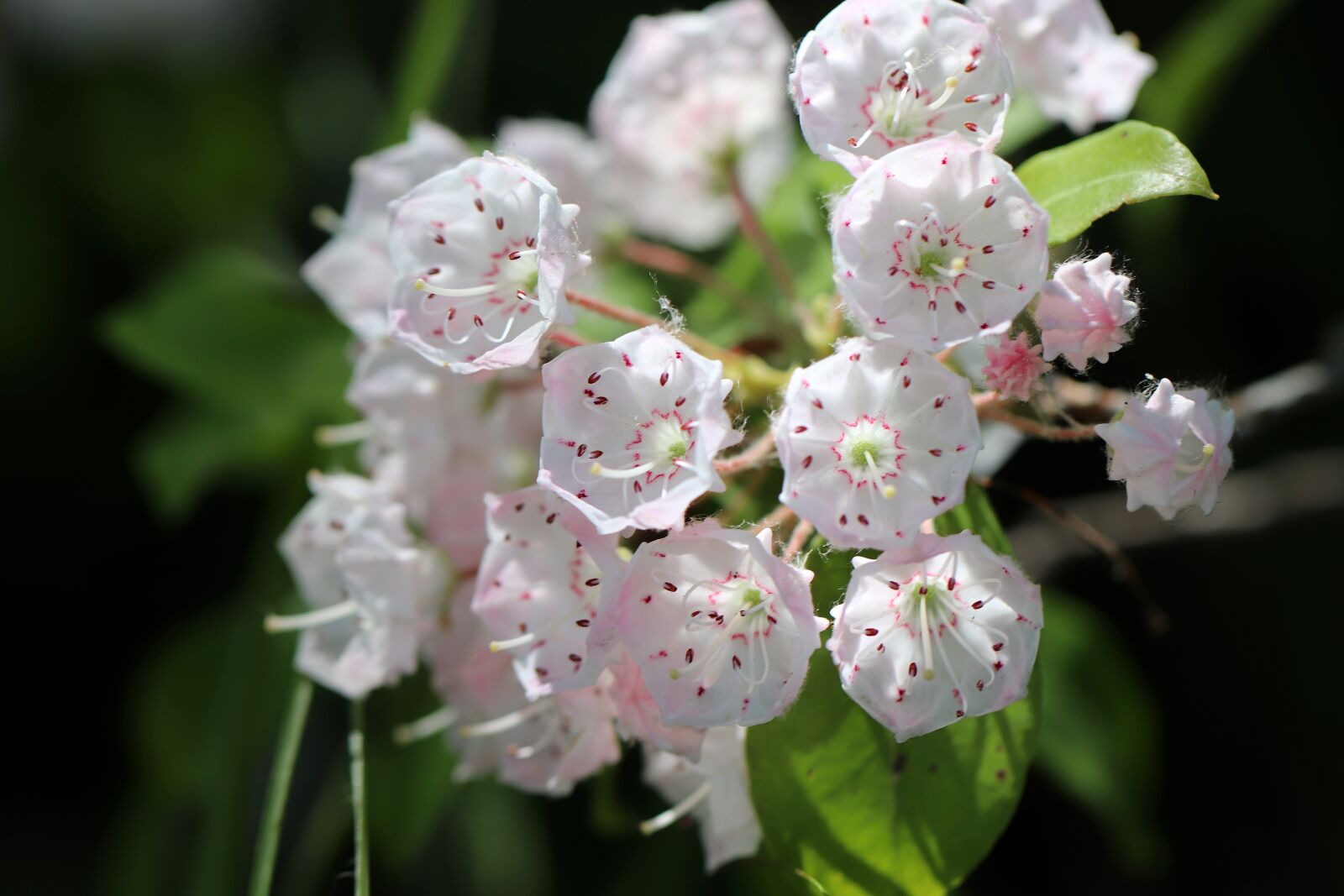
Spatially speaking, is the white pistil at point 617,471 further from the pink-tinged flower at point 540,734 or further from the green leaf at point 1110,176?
the green leaf at point 1110,176

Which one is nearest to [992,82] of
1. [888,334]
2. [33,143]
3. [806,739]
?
[888,334]

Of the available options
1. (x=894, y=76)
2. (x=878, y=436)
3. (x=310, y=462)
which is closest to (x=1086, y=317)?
(x=878, y=436)

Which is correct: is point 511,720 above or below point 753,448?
below

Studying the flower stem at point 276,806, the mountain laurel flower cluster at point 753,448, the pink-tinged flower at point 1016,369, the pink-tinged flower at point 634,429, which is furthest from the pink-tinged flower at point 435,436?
the pink-tinged flower at point 1016,369

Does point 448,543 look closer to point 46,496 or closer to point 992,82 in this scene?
point 992,82

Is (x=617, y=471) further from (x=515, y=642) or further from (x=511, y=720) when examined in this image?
(x=511, y=720)

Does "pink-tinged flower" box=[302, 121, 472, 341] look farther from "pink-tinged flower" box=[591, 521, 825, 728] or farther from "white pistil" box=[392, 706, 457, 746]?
"pink-tinged flower" box=[591, 521, 825, 728]

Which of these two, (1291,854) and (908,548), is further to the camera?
(1291,854)
